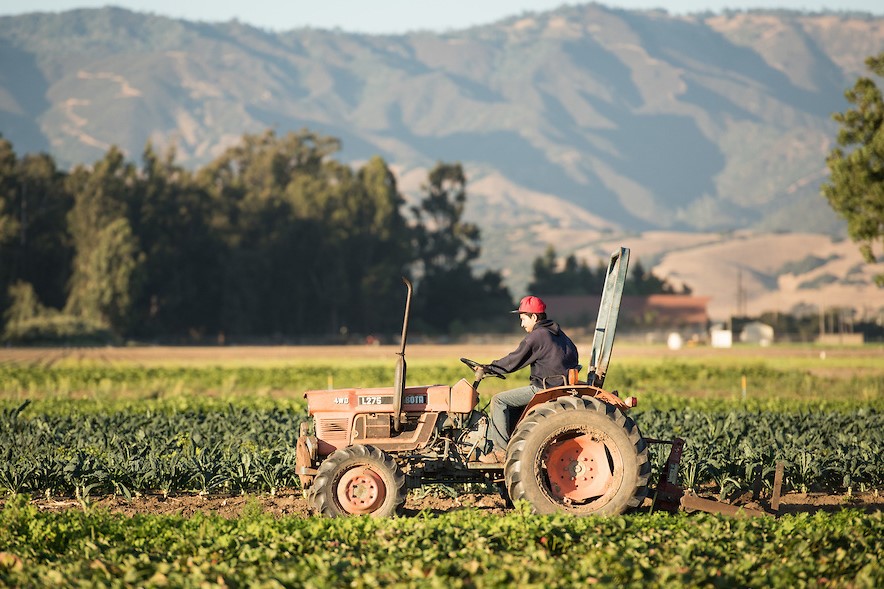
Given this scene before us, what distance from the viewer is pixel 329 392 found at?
12.9 meters

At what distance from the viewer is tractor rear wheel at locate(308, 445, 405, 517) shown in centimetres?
1212

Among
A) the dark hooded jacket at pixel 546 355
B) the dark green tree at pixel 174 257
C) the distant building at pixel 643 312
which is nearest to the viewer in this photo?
the dark hooded jacket at pixel 546 355

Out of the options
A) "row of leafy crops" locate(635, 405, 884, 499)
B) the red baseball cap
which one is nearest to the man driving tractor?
the red baseball cap

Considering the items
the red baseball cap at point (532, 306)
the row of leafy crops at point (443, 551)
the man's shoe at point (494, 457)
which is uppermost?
the red baseball cap at point (532, 306)

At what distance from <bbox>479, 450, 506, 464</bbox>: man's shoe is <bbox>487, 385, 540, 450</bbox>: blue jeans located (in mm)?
69

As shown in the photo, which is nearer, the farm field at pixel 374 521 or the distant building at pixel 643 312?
the farm field at pixel 374 521

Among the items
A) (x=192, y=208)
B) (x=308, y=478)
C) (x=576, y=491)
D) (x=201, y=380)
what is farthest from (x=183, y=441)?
(x=192, y=208)

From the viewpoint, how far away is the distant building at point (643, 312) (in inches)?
5059

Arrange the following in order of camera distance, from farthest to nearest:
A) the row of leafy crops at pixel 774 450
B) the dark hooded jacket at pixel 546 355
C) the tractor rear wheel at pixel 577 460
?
the row of leafy crops at pixel 774 450
the dark hooded jacket at pixel 546 355
the tractor rear wheel at pixel 577 460

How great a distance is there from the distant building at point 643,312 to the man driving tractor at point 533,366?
110447 millimetres

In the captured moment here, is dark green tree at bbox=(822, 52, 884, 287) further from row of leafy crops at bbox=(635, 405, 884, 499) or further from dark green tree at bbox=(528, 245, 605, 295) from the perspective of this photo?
dark green tree at bbox=(528, 245, 605, 295)

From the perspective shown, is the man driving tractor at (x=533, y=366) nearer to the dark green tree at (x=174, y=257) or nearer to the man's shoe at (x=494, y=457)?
the man's shoe at (x=494, y=457)

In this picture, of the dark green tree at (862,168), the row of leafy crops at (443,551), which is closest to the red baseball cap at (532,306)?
the row of leafy crops at (443,551)

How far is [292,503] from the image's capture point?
1419 centimetres
